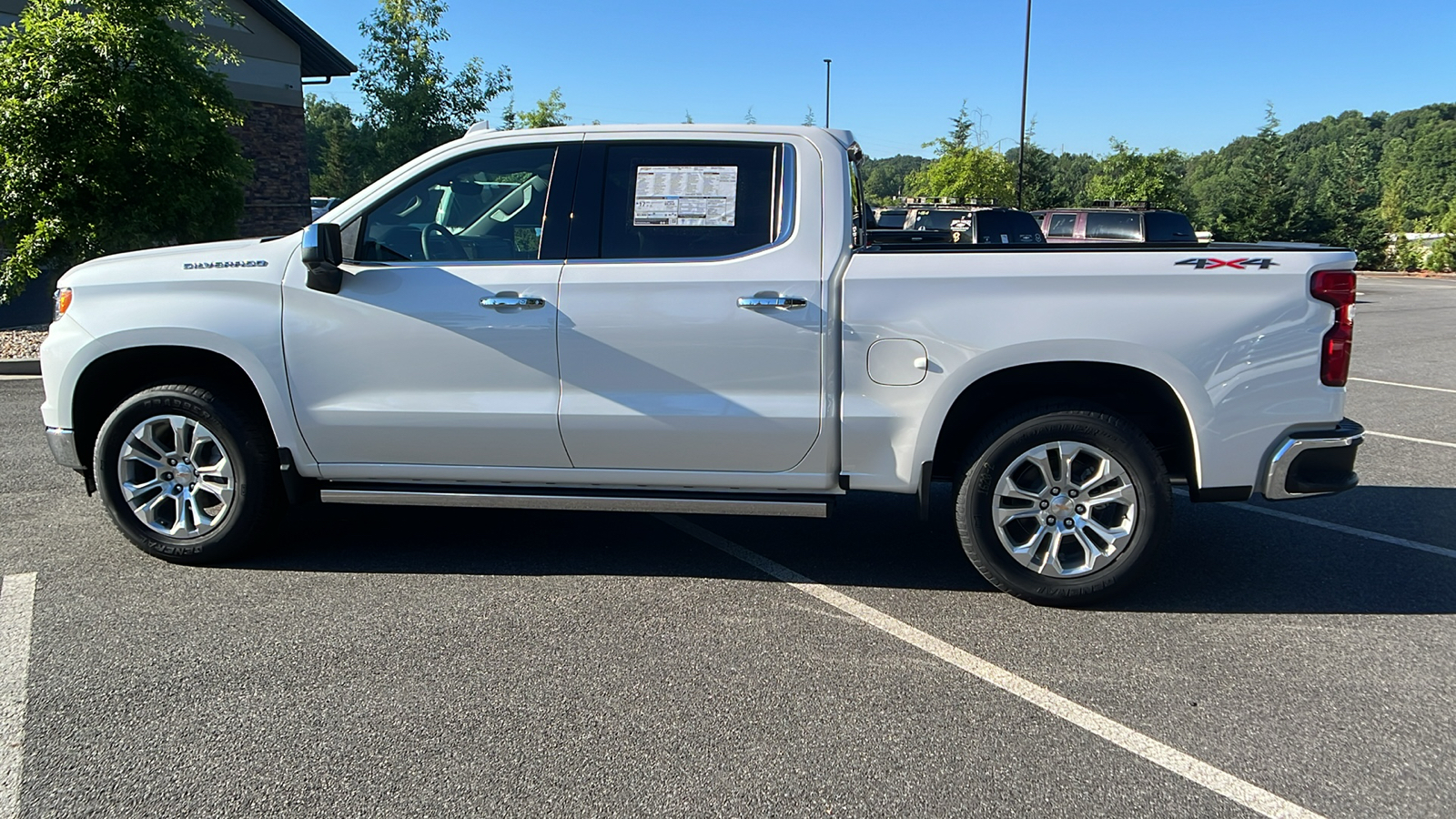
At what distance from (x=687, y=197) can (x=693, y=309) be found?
53 cm

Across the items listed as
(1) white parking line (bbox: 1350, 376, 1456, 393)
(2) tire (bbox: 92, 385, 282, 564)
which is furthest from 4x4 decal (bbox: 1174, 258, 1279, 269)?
(1) white parking line (bbox: 1350, 376, 1456, 393)

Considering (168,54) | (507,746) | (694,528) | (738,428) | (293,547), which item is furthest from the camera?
(168,54)

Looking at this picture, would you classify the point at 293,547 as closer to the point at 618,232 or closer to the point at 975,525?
the point at 618,232

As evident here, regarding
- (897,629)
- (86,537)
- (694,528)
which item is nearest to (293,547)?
(86,537)

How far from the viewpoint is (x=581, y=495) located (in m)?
4.48

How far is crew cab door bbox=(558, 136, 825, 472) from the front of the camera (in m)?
4.25

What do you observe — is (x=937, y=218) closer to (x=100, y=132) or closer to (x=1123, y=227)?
(x=1123, y=227)

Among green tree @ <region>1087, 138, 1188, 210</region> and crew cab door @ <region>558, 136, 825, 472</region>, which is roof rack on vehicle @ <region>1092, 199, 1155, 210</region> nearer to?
green tree @ <region>1087, 138, 1188, 210</region>

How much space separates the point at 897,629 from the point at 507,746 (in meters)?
1.64

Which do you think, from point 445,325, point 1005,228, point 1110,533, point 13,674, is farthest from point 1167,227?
point 13,674

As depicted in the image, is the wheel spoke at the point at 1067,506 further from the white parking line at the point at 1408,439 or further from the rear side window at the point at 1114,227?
the rear side window at the point at 1114,227

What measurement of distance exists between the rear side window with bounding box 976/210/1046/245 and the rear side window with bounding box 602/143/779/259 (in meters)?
12.5

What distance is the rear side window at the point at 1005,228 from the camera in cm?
1661

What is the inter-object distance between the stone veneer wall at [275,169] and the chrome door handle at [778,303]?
17.7 metres
